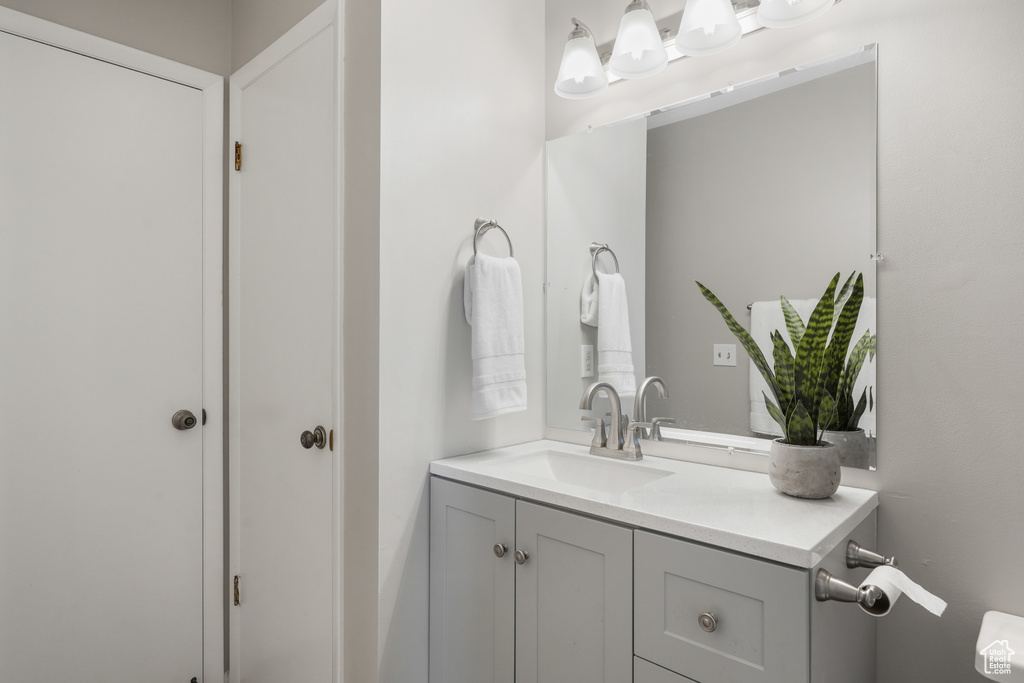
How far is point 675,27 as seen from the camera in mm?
1477

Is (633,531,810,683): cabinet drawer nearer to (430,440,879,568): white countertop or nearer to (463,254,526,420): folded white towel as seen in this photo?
(430,440,879,568): white countertop

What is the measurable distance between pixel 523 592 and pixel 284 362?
940mm

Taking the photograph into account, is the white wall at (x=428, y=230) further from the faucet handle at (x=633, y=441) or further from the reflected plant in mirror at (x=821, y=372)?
the reflected plant in mirror at (x=821, y=372)

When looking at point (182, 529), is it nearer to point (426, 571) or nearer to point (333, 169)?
point (426, 571)

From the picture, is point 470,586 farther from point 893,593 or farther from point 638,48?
point 638,48

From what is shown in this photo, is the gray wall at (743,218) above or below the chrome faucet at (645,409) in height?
above

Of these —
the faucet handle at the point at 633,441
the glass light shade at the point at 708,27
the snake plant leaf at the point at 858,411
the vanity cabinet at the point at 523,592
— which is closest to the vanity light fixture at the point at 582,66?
the glass light shade at the point at 708,27

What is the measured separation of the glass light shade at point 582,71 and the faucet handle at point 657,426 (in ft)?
3.05

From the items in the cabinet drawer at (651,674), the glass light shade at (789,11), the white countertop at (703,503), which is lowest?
the cabinet drawer at (651,674)

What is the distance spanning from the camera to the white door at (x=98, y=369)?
4.96 feet

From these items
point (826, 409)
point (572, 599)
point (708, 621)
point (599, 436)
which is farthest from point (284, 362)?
point (826, 409)

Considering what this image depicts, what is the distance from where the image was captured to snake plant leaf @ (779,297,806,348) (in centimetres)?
124

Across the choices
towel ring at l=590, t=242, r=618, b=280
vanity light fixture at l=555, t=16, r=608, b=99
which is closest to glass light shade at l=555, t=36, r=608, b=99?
vanity light fixture at l=555, t=16, r=608, b=99

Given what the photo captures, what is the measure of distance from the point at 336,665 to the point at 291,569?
0.30 meters
